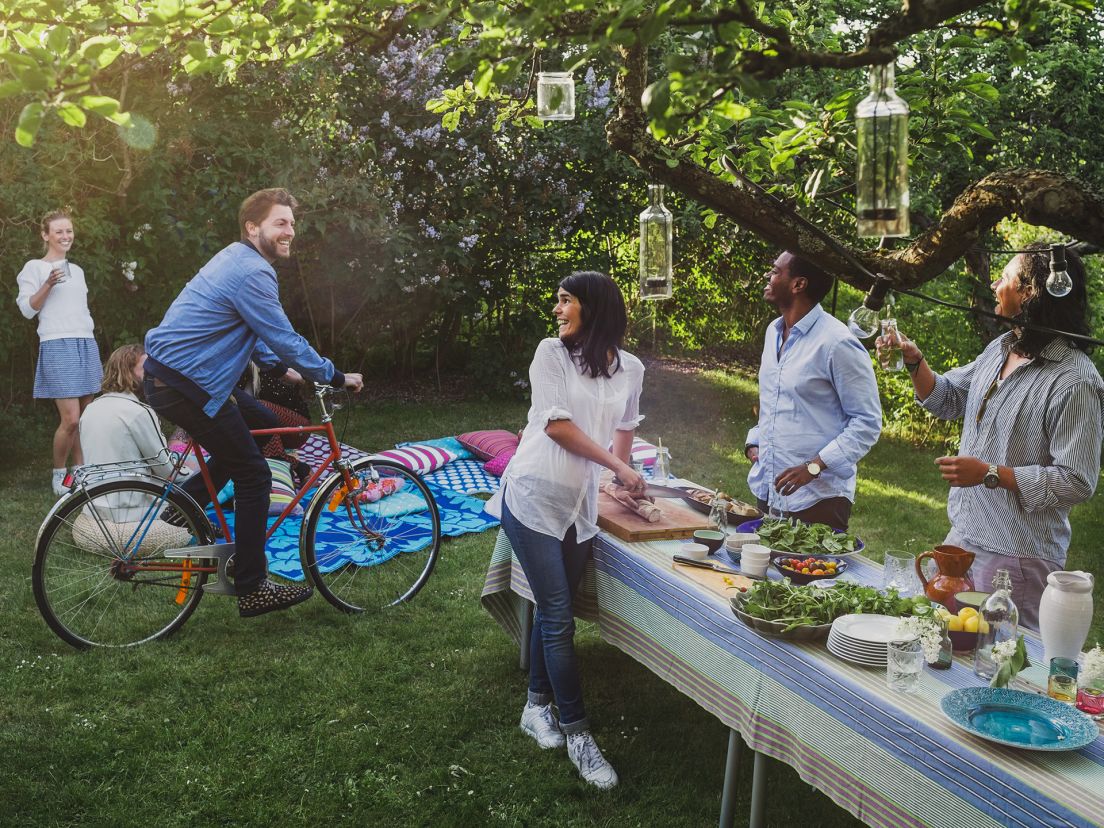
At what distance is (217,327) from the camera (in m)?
4.38

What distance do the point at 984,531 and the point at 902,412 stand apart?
598 centimetres

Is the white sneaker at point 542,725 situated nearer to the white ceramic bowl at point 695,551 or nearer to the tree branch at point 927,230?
the white ceramic bowl at point 695,551

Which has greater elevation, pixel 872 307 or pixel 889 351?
pixel 872 307

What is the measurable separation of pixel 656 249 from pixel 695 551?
108 centimetres

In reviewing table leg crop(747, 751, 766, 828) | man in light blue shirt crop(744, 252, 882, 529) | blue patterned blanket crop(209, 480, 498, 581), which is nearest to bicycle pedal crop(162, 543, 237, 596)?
blue patterned blanket crop(209, 480, 498, 581)

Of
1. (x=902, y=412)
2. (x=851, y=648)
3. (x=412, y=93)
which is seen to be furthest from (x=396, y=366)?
(x=851, y=648)

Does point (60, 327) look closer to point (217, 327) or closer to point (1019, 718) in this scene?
point (217, 327)

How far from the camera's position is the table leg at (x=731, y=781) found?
3066 millimetres

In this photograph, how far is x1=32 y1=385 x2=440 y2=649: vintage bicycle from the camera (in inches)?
177

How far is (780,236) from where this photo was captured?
218cm

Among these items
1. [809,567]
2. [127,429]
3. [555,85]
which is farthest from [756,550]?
[127,429]

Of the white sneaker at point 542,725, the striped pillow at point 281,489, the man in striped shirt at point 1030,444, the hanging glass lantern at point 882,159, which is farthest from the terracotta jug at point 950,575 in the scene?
the striped pillow at point 281,489

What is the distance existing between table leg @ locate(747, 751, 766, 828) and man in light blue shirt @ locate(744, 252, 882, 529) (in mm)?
1267

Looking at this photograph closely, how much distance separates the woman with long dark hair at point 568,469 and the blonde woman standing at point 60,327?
4613 mm
